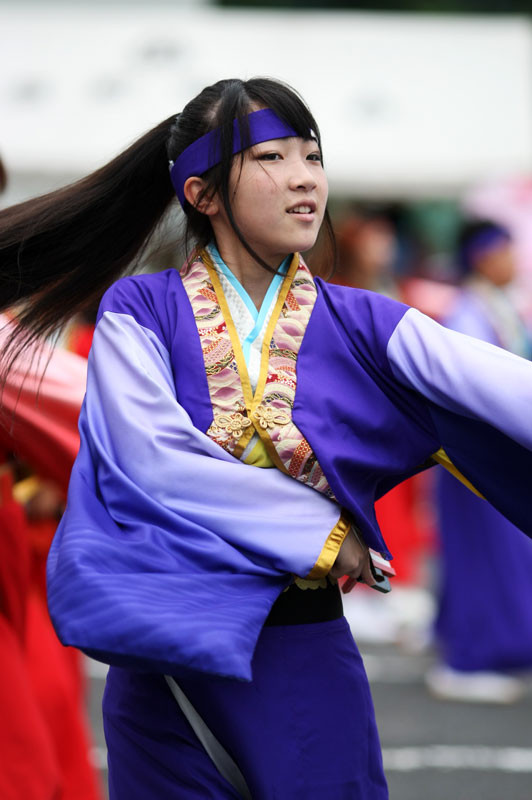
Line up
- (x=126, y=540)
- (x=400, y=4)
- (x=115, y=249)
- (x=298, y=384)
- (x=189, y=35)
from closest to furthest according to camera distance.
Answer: (x=126, y=540)
(x=298, y=384)
(x=115, y=249)
(x=189, y=35)
(x=400, y=4)

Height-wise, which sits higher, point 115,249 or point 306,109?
point 306,109

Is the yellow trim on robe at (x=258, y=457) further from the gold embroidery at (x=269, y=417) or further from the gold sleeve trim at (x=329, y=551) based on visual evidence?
the gold sleeve trim at (x=329, y=551)

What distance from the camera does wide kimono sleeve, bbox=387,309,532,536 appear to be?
8.39ft

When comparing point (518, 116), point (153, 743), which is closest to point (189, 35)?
point (518, 116)

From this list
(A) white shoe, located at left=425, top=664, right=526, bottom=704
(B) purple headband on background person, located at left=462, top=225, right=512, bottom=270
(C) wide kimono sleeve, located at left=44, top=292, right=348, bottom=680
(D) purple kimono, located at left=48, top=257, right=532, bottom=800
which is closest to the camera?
(C) wide kimono sleeve, located at left=44, top=292, right=348, bottom=680

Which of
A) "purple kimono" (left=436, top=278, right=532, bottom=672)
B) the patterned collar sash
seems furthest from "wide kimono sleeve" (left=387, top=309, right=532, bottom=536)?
"purple kimono" (left=436, top=278, right=532, bottom=672)

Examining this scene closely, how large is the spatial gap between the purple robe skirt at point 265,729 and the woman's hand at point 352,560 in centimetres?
11

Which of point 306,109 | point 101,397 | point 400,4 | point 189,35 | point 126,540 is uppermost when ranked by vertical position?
point 306,109

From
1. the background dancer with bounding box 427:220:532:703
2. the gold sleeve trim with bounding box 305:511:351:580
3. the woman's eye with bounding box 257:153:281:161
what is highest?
the woman's eye with bounding box 257:153:281:161

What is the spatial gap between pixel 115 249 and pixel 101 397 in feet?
2.08

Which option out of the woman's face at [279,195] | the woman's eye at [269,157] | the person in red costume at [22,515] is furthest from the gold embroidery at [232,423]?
the person in red costume at [22,515]

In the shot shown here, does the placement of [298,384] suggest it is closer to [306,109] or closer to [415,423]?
[415,423]

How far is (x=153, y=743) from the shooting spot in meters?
2.58

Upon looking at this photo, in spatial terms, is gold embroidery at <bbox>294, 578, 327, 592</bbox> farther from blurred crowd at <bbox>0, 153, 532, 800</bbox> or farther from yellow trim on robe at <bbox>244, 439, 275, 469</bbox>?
blurred crowd at <bbox>0, 153, 532, 800</bbox>
